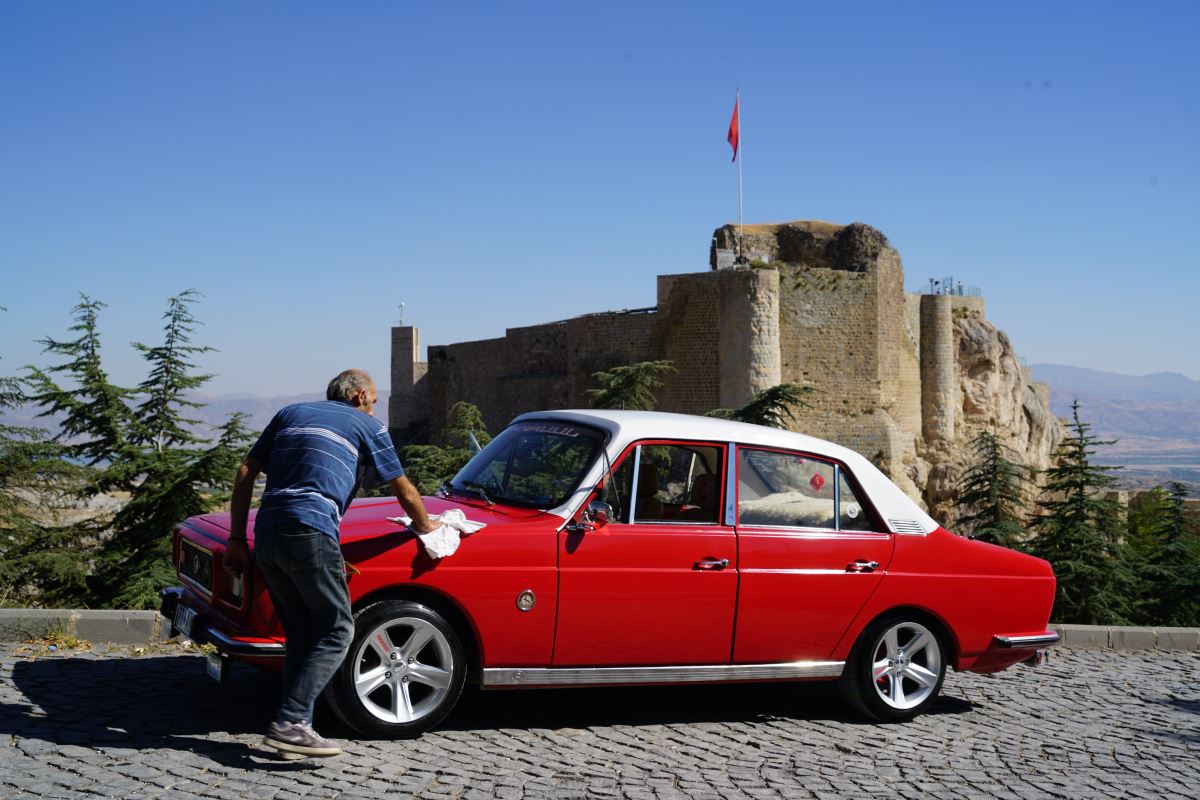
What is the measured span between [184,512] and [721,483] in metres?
6.88

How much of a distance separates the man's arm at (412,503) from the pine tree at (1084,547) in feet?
28.4

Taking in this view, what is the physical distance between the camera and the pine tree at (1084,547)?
11773 millimetres

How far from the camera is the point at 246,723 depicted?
5258 millimetres

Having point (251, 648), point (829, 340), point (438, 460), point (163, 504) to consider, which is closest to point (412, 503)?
point (251, 648)

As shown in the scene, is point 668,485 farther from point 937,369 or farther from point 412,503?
point 937,369

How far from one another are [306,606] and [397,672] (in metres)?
0.56

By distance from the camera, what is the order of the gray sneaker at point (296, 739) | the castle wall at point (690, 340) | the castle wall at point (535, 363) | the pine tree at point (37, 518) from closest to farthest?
the gray sneaker at point (296, 739) < the pine tree at point (37, 518) < the castle wall at point (690, 340) < the castle wall at point (535, 363)

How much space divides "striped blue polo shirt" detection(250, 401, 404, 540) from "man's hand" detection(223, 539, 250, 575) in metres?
0.18

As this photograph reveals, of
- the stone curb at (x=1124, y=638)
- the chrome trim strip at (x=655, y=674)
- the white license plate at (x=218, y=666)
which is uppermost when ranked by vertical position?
the white license plate at (x=218, y=666)

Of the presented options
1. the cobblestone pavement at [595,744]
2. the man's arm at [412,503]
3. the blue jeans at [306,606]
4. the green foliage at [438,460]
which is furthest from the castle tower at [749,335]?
the blue jeans at [306,606]

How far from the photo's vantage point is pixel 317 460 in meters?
4.89

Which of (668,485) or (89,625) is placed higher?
(668,485)

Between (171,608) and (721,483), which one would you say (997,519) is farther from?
(171,608)

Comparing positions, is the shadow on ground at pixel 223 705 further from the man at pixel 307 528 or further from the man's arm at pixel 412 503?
the man's arm at pixel 412 503
